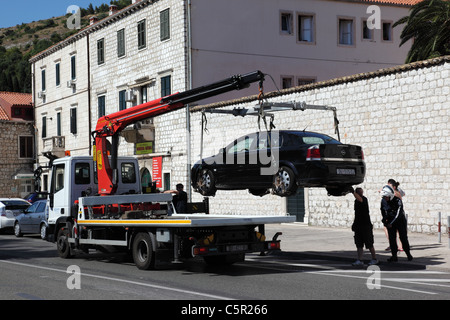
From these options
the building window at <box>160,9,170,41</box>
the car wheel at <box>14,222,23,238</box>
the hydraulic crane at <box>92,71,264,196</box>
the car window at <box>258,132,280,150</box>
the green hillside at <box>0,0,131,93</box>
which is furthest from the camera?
the green hillside at <box>0,0,131,93</box>

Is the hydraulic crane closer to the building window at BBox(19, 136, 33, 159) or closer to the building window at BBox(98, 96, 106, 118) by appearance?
the building window at BBox(98, 96, 106, 118)

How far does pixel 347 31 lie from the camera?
35.8m

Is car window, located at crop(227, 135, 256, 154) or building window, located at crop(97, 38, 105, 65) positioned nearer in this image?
car window, located at crop(227, 135, 256, 154)

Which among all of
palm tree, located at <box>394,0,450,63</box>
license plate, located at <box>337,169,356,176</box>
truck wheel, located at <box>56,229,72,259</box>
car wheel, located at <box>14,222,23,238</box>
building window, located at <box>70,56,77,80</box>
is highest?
building window, located at <box>70,56,77,80</box>

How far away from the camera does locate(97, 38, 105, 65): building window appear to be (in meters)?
39.7

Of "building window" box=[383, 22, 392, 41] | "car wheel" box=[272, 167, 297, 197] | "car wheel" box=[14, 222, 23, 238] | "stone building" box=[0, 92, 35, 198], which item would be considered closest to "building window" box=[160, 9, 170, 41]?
"building window" box=[383, 22, 392, 41]

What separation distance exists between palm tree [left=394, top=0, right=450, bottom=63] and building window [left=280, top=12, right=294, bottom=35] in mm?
7033

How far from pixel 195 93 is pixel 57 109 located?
33985mm

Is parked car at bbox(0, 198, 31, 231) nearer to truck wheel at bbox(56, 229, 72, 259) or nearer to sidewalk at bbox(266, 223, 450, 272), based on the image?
truck wheel at bbox(56, 229, 72, 259)

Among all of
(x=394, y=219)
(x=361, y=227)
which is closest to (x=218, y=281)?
(x=361, y=227)

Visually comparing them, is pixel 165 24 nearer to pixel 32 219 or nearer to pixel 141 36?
pixel 141 36

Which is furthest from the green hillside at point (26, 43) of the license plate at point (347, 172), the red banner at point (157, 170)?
the license plate at point (347, 172)

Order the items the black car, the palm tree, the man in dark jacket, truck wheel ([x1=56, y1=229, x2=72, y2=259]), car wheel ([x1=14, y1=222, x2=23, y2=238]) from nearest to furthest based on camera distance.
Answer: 1. the black car
2. the man in dark jacket
3. truck wheel ([x1=56, y1=229, x2=72, y2=259])
4. car wheel ([x1=14, y1=222, x2=23, y2=238])
5. the palm tree

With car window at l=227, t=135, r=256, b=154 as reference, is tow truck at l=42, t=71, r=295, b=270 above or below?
below
